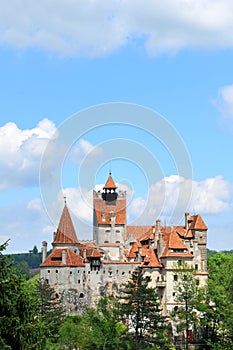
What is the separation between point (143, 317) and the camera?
82.6m

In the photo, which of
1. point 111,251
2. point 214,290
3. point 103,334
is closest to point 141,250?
point 111,251

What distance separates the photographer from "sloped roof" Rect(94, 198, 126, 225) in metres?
108

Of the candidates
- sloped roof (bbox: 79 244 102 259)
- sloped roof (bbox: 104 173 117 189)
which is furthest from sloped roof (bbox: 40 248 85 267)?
sloped roof (bbox: 104 173 117 189)

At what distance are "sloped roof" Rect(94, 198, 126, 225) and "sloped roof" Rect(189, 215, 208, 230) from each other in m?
12.2

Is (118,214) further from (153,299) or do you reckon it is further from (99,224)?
(153,299)

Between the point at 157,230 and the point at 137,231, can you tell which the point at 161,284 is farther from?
the point at 137,231

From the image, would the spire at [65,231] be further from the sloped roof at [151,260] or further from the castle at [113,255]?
the sloped roof at [151,260]

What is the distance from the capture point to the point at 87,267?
317 ft

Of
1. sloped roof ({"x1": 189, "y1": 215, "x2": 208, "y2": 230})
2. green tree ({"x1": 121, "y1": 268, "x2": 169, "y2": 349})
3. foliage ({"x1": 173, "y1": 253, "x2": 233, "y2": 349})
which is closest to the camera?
green tree ({"x1": 121, "y1": 268, "x2": 169, "y2": 349})

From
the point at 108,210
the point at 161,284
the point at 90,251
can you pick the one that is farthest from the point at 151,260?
the point at 108,210

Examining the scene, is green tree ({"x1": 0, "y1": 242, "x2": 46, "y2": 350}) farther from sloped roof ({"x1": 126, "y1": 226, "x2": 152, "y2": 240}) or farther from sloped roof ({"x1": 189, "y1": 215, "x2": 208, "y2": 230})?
sloped roof ({"x1": 126, "y1": 226, "x2": 152, "y2": 240})

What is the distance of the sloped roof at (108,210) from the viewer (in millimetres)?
107706

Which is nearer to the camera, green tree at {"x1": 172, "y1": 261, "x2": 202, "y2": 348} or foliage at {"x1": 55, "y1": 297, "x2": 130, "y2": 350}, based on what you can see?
foliage at {"x1": 55, "y1": 297, "x2": 130, "y2": 350}

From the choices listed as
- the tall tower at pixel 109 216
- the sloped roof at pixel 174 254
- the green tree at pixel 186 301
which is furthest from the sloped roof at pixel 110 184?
the green tree at pixel 186 301
